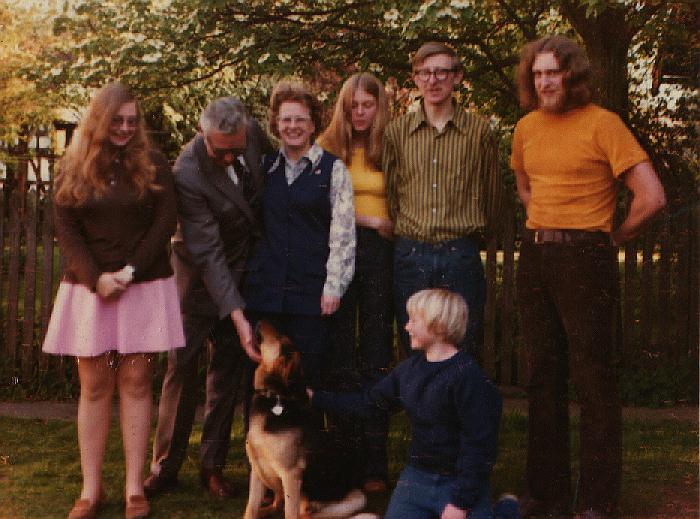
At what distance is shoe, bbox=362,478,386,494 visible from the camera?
17.2ft

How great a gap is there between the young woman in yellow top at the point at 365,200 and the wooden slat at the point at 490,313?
3.05 metres

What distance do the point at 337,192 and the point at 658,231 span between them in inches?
169

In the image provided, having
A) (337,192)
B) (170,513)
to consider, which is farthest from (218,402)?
(337,192)

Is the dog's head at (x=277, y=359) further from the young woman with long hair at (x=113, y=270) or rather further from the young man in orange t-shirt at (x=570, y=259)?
the young man in orange t-shirt at (x=570, y=259)

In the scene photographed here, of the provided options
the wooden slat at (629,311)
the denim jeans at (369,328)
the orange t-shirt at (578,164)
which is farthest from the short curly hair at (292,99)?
the wooden slat at (629,311)

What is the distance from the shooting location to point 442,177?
16.1ft

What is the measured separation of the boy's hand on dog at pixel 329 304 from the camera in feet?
15.6

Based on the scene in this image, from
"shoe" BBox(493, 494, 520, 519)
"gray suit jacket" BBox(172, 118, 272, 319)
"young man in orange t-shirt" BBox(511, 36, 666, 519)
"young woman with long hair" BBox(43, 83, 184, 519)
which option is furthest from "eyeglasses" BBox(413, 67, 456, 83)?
"shoe" BBox(493, 494, 520, 519)

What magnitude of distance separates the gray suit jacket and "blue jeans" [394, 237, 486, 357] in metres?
0.73

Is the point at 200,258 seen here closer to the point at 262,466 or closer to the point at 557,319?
the point at 262,466

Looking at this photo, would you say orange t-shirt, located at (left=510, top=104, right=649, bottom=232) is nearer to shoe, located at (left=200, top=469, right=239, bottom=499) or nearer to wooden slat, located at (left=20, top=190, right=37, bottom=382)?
shoe, located at (left=200, top=469, right=239, bottom=499)

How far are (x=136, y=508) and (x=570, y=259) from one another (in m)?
2.30

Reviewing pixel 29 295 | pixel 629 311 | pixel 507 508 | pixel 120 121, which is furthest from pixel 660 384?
pixel 120 121

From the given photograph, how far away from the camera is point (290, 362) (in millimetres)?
4480
